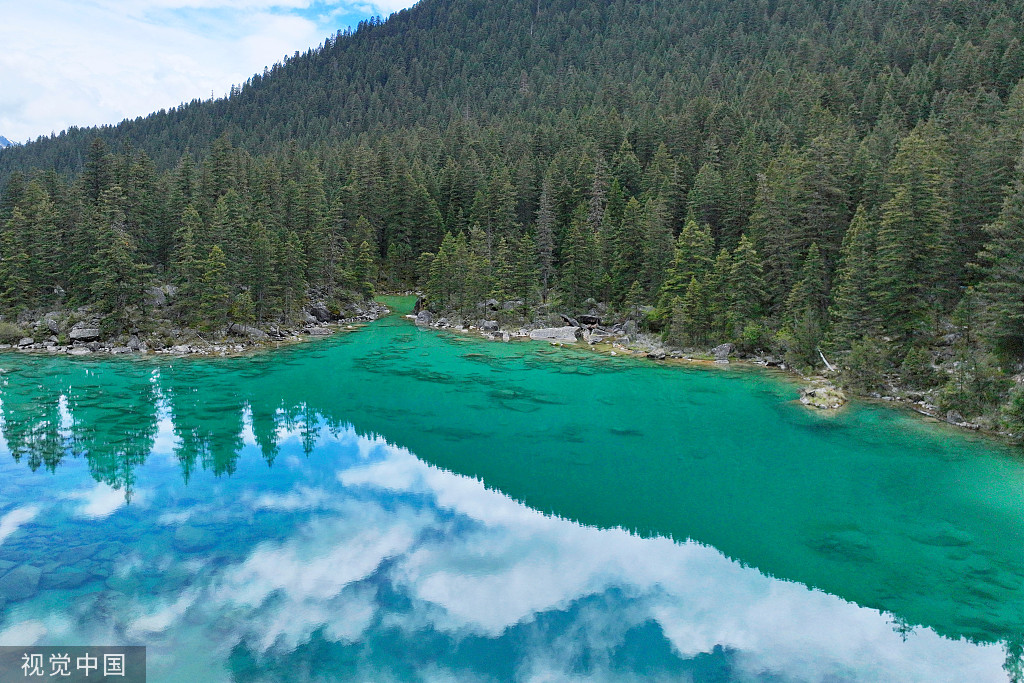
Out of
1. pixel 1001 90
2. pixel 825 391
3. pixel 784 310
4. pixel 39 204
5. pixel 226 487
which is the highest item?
pixel 1001 90

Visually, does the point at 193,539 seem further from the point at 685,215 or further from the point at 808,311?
the point at 685,215

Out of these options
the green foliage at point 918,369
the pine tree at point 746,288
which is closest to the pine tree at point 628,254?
the pine tree at point 746,288

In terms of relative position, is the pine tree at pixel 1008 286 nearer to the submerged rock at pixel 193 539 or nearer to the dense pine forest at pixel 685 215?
the dense pine forest at pixel 685 215

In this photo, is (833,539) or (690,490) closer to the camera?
(833,539)

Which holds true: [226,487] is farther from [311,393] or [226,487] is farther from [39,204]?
[39,204]

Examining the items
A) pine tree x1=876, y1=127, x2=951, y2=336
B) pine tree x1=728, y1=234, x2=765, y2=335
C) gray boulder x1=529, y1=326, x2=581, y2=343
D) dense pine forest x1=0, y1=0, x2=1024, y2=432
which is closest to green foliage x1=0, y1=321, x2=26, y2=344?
dense pine forest x1=0, y1=0, x2=1024, y2=432

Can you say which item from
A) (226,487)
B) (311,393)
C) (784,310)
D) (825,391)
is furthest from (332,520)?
(784,310)

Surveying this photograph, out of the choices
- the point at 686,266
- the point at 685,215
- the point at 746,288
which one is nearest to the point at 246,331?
the point at 686,266
